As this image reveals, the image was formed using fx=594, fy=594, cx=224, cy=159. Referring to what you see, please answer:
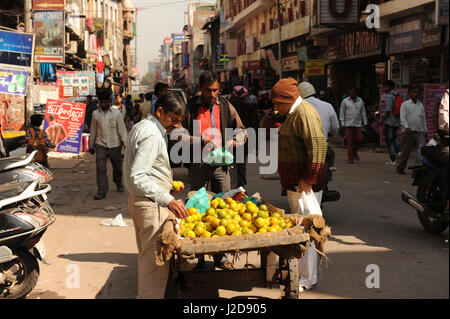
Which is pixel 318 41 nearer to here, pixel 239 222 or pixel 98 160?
pixel 98 160

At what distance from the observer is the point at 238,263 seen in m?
6.67

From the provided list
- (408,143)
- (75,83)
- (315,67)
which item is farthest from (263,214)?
(75,83)

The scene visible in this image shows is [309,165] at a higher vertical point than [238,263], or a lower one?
higher

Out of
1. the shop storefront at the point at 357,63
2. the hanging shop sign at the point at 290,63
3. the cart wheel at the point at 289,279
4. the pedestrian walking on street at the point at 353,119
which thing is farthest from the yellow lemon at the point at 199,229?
the hanging shop sign at the point at 290,63

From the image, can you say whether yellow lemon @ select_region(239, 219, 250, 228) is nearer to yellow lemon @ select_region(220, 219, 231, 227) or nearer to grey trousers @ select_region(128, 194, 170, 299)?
yellow lemon @ select_region(220, 219, 231, 227)

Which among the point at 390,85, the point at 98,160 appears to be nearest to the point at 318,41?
the point at 390,85

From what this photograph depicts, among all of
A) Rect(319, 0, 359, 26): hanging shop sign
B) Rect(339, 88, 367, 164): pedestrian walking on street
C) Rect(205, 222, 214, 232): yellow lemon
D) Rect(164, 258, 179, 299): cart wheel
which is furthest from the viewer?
Rect(319, 0, 359, 26): hanging shop sign

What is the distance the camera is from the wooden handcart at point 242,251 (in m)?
4.28

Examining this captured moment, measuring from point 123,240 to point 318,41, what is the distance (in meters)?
21.6

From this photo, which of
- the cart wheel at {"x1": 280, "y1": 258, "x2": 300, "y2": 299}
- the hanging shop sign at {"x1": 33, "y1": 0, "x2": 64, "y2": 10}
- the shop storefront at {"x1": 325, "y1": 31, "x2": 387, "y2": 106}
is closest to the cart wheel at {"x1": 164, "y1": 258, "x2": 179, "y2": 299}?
the cart wheel at {"x1": 280, "y1": 258, "x2": 300, "y2": 299}

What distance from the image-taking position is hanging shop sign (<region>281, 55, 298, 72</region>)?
107 ft

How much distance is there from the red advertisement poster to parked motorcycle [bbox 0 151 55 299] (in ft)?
28.9

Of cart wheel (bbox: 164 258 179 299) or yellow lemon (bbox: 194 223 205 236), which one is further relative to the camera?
cart wheel (bbox: 164 258 179 299)
